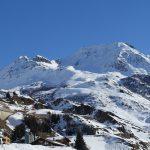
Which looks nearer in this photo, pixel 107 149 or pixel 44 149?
pixel 44 149

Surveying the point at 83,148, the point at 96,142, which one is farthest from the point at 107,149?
the point at 83,148

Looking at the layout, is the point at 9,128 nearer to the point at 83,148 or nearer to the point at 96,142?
the point at 96,142

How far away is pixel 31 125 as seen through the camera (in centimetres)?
19688

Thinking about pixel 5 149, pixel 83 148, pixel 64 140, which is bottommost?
pixel 5 149

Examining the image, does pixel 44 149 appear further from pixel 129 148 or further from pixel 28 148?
pixel 129 148

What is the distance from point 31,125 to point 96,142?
2300cm

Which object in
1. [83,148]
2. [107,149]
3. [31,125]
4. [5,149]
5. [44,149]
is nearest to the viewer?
[5,149]

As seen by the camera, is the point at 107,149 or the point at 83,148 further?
the point at 107,149

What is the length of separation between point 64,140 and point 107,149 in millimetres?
17817

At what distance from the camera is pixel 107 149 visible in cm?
18488

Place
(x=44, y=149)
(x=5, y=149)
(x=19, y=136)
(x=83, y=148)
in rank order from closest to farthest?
(x=5, y=149), (x=44, y=149), (x=83, y=148), (x=19, y=136)

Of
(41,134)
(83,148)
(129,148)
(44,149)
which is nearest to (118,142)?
(129,148)

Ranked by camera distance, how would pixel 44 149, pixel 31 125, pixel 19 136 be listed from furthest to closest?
1. pixel 31 125
2. pixel 19 136
3. pixel 44 149

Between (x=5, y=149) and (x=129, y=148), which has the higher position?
(x=129, y=148)
